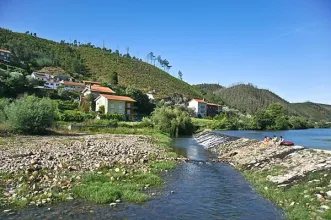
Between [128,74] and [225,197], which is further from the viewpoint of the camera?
[128,74]

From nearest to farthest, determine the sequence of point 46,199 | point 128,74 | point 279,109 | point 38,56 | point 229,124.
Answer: point 46,199, point 229,124, point 279,109, point 38,56, point 128,74

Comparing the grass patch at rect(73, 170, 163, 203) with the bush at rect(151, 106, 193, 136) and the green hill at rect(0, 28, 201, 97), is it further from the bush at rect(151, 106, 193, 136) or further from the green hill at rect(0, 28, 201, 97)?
the green hill at rect(0, 28, 201, 97)

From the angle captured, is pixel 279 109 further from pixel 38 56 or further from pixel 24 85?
pixel 38 56

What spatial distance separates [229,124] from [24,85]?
2750 inches

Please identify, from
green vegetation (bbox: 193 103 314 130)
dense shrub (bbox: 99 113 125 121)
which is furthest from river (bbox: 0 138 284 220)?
green vegetation (bbox: 193 103 314 130)

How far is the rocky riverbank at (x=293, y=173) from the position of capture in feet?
50.7

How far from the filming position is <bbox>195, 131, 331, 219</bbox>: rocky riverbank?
15461 millimetres

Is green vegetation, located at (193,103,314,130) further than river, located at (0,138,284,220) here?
Yes

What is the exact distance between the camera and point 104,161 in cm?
2542

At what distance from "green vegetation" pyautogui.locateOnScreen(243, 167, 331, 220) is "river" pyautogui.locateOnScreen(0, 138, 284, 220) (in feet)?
2.07

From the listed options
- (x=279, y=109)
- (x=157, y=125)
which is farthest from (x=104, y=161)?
(x=279, y=109)

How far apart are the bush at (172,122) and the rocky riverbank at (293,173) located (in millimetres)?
39078

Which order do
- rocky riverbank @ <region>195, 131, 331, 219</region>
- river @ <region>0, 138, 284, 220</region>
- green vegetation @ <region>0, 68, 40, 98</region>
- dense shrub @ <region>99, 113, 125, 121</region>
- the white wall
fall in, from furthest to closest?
1. the white wall
2. green vegetation @ <region>0, 68, 40, 98</region>
3. dense shrub @ <region>99, 113, 125, 121</region>
4. rocky riverbank @ <region>195, 131, 331, 219</region>
5. river @ <region>0, 138, 284, 220</region>

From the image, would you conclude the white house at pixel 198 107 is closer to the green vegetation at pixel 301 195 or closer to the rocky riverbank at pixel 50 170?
the rocky riverbank at pixel 50 170
